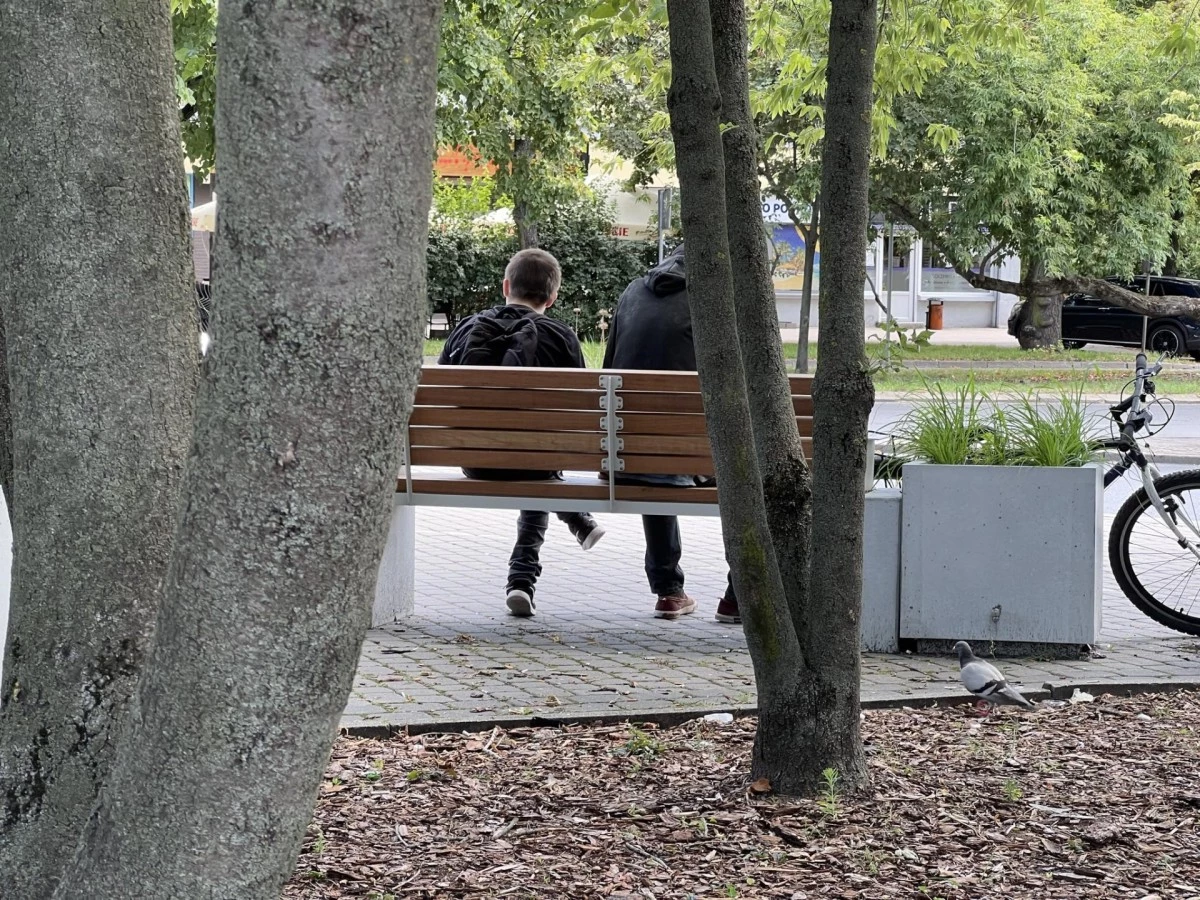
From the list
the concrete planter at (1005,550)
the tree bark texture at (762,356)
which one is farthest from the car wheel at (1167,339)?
the tree bark texture at (762,356)

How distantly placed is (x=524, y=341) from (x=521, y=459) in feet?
2.80

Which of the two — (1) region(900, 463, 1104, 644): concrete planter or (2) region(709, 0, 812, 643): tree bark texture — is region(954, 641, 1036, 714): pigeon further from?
(2) region(709, 0, 812, 643): tree bark texture

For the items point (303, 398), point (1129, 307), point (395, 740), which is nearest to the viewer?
point (303, 398)

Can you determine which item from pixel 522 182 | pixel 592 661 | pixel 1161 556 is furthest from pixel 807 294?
pixel 592 661

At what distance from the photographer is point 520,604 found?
8016 mm

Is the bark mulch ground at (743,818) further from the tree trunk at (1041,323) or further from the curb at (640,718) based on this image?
the tree trunk at (1041,323)

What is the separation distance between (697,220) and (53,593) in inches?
77.6

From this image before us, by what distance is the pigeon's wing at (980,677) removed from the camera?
573 centimetres

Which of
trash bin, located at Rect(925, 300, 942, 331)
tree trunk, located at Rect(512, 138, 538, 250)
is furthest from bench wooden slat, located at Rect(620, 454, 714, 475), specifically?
trash bin, located at Rect(925, 300, 942, 331)

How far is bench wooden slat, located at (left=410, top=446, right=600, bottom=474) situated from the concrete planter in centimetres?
144

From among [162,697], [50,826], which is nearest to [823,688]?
[50,826]

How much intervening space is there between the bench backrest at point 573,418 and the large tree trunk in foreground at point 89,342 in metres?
4.19

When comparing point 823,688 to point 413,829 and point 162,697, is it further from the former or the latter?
point 162,697

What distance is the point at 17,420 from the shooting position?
305 centimetres
